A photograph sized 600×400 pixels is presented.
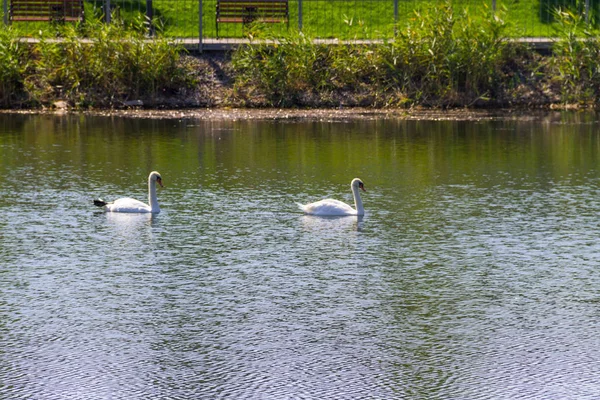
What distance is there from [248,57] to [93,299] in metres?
18.3

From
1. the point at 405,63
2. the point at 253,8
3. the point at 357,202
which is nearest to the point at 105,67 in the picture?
the point at 253,8

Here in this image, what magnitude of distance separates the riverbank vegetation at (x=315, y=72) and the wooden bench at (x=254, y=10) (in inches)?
61.0

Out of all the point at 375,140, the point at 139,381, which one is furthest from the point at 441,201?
the point at 139,381

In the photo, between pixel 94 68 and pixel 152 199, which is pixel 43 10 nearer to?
pixel 94 68

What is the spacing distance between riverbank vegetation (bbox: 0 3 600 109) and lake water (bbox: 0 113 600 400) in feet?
21.5

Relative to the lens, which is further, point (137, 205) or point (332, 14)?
point (332, 14)

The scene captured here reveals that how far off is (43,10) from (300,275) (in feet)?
67.6

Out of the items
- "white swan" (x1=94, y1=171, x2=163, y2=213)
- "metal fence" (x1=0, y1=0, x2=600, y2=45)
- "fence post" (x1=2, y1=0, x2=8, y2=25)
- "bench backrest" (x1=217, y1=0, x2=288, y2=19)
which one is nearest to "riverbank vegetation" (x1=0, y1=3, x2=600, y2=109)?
"fence post" (x1=2, y1=0, x2=8, y2=25)

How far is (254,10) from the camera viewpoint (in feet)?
104

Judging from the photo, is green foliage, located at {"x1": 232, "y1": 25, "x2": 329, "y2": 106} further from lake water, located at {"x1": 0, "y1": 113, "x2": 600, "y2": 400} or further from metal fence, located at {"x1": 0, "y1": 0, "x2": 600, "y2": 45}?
lake water, located at {"x1": 0, "y1": 113, "x2": 600, "y2": 400}

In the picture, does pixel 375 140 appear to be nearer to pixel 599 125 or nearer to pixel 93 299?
pixel 599 125

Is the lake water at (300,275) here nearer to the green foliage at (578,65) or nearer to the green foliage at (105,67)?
the green foliage at (105,67)

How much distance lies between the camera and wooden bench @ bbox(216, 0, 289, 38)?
31.3 m

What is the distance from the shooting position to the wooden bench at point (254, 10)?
1233 inches
